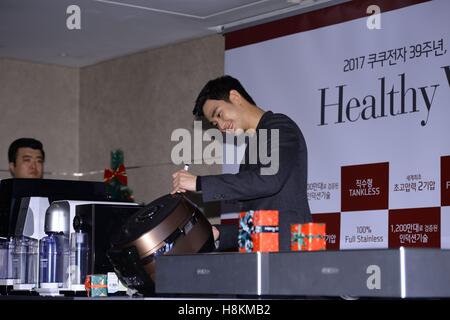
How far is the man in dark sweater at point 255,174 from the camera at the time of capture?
2.16m

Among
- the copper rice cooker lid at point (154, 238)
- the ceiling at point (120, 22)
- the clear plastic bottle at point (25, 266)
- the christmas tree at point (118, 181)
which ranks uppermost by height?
the ceiling at point (120, 22)

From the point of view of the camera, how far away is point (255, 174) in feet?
7.22

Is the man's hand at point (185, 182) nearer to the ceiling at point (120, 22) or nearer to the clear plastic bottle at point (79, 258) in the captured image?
the clear plastic bottle at point (79, 258)

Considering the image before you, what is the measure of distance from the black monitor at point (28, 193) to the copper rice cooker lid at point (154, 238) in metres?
0.67

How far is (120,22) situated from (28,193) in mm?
2239

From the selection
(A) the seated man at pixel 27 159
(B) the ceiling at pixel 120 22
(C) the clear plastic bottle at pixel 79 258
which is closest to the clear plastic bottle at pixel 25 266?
(C) the clear plastic bottle at pixel 79 258

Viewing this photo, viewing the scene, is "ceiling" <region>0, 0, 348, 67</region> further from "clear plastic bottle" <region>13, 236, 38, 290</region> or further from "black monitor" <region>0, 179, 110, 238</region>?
"clear plastic bottle" <region>13, 236, 38, 290</region>

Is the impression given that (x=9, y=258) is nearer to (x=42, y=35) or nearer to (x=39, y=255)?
(x=39, y=255)

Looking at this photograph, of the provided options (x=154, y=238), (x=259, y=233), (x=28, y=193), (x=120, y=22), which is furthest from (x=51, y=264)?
(x=120, y=22)

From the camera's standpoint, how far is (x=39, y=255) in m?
2.37

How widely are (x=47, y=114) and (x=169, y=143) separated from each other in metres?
1.06

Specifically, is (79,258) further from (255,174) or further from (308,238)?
(308,238)

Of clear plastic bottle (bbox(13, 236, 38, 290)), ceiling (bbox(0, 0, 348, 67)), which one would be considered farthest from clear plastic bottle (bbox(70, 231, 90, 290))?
ceiling (bbox(0, 0, 348, 67))
